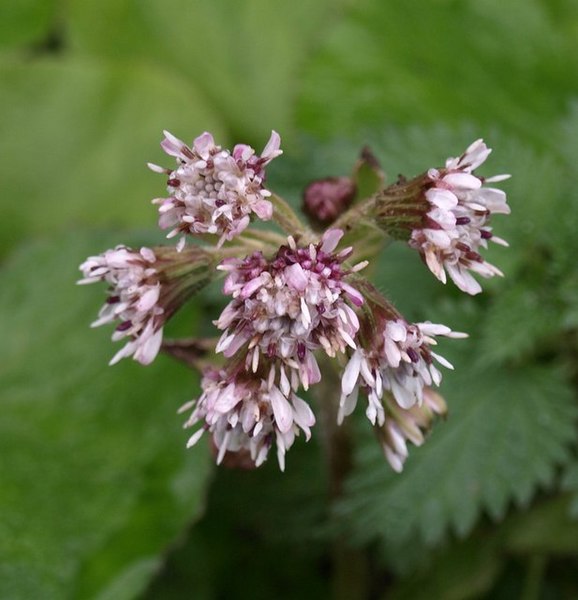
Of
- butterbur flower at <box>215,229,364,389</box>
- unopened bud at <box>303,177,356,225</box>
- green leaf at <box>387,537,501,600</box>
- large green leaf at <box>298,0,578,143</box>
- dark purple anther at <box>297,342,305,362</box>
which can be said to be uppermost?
large green leaf at <box>298,0,578,143</box>

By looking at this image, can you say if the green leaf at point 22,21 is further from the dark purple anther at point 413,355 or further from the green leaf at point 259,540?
the dark purple anther at point 413,355

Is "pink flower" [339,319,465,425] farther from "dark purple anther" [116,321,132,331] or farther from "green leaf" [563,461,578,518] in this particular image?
"green leaf" [563,461,578,518]

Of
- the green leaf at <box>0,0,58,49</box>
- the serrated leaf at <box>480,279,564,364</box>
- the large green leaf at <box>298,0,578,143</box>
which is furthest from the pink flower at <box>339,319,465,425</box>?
the green leaf at <box>0,0,58,49</box>

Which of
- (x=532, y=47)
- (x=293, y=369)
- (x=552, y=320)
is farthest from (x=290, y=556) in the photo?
(x=532, y=47)

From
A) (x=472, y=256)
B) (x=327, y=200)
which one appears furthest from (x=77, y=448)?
(x=472, y=256)

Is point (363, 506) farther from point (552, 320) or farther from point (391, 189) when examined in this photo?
point (391, 189)

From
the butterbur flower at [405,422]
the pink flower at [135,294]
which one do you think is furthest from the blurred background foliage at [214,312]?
the pink flower at [135,294]
